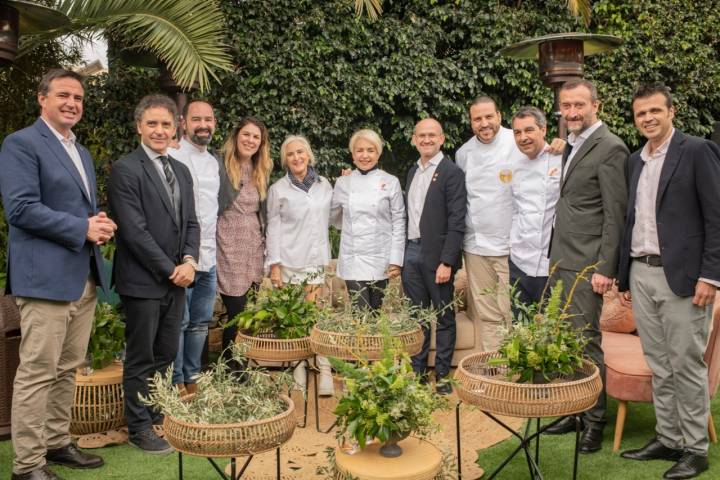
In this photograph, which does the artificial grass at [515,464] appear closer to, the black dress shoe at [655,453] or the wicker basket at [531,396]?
the black dress shoe at [655,453]

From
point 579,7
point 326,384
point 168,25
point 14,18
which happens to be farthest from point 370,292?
point 579,7

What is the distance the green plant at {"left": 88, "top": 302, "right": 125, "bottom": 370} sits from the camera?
4.21 metres

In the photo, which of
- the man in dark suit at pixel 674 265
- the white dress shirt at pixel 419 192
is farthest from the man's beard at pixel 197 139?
the man in dark suit at pixel 674 265

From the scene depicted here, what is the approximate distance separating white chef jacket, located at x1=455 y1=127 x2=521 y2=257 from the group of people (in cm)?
1

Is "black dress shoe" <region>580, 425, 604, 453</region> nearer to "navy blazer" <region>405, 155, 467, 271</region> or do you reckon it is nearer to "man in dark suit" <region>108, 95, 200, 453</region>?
"navy blazer" <region>405, 155, 467, 271</region>

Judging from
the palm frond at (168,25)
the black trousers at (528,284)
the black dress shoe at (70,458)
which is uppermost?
the palm frond at (168,25)

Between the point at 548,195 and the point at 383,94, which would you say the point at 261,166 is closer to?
the point at 548,195

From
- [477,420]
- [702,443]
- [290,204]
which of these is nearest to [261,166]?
[290,204]

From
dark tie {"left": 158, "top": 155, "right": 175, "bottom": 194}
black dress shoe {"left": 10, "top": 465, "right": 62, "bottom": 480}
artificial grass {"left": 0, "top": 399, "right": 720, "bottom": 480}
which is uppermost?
dark tie {"left": 158, "top": 155, "right": 175, "bottom": 194}

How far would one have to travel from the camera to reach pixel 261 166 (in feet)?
16.7

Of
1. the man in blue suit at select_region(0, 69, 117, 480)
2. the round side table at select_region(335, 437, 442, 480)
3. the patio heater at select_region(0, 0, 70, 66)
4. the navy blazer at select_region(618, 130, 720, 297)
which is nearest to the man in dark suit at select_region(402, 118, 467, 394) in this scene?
the navy blazer at select_region(618, 130, 720, 297)

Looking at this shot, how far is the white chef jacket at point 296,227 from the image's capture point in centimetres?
497

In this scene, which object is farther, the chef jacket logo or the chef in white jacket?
the chef jacket logo

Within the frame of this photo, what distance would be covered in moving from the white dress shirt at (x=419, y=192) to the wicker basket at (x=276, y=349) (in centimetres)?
136
